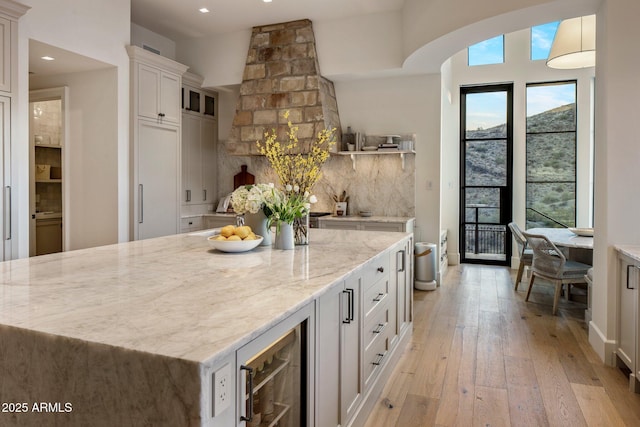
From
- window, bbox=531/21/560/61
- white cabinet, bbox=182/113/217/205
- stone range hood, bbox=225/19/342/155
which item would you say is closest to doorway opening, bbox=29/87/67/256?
white cabinet, bbox=182/113/217/205

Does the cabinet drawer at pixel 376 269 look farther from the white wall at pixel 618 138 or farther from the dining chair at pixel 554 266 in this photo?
the dining chair at pixel 554 266

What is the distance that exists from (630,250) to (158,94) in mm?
4705

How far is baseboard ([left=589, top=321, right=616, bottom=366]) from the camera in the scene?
300 cm

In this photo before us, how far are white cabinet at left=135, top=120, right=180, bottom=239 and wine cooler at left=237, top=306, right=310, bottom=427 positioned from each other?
12.1 feet

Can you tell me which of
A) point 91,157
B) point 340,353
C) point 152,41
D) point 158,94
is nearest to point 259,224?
point 340,353

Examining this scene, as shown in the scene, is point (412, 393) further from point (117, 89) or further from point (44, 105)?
point (44, 105)

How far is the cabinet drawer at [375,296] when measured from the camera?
229 cm

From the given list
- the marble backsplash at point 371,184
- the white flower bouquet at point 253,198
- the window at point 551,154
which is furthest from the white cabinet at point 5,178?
the window at point 551,154

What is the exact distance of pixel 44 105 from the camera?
16.8 feet

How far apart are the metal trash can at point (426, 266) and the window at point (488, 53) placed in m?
3.48

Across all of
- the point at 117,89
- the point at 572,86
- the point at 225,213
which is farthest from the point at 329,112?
the point at 572,86

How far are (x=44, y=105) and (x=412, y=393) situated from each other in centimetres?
518

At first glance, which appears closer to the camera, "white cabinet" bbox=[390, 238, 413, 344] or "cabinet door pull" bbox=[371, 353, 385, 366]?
"cabinet door pull" bbox=[371, 353, 385, 366]

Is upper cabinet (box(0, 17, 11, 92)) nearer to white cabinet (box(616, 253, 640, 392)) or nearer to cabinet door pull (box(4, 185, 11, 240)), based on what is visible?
cabinet door pull (box(4, 185, 11, 240))
